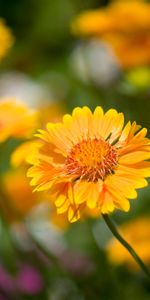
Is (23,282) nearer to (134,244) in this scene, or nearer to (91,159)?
(134,244)

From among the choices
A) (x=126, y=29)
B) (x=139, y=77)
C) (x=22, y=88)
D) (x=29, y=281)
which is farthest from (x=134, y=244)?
(x=22, y=88)

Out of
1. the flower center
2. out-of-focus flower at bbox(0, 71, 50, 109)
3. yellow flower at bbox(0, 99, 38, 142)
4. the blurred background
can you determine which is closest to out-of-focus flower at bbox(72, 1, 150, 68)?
the blurred background

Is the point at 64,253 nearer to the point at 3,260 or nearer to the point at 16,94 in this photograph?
the point at 3,260

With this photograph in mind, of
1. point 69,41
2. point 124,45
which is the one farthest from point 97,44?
point 124,45

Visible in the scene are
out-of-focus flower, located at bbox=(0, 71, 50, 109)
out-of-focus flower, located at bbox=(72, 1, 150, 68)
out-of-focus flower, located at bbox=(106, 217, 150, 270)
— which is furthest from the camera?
out-of-focus flower, located at bbox=(0, 71, 50, 109)

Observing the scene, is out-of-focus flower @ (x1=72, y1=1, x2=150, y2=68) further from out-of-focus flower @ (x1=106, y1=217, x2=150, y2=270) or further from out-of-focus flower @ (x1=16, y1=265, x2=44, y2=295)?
out-of-focus flower @ (x1=16, y1=265, x2=44, y2=295)

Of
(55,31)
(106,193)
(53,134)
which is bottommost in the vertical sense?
(106,193)
